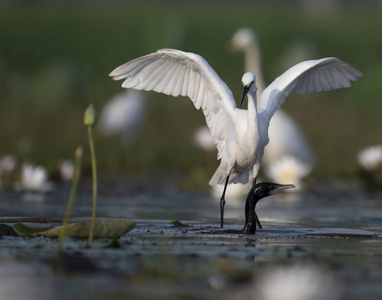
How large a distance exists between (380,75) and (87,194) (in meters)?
13.3

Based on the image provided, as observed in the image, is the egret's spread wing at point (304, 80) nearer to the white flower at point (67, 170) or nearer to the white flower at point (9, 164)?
the white flower at point (67, 170)

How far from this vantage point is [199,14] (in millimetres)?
33906

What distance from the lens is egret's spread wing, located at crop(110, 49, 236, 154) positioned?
7809 millimetres

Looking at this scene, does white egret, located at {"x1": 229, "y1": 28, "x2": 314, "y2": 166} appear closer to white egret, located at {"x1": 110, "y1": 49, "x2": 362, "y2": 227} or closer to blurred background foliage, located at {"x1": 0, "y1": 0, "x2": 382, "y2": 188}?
blurred background foliage, located at {"x1": 0, "y1": 0, "x2": 382, "y2": 188}

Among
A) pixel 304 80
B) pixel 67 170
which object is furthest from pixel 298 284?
pixel 67 170

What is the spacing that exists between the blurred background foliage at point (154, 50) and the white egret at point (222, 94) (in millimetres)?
3609

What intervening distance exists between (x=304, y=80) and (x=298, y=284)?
181 inches

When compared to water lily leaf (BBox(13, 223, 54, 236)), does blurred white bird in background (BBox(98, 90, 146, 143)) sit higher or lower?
higher

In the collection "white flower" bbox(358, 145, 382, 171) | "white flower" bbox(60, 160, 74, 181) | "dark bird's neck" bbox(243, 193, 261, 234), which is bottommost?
"dark bird's neck" bbox(243, 193, 261, 234)

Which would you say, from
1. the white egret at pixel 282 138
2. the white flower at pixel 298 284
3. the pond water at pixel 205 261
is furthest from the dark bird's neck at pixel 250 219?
the white egret at pixel 282 138

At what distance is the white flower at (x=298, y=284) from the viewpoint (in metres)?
3.99

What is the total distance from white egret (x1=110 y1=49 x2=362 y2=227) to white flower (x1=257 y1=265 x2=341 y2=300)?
117 inches

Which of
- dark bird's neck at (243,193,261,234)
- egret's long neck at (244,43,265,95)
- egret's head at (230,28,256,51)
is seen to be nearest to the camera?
dark bird's neck at (243,193,261,234)

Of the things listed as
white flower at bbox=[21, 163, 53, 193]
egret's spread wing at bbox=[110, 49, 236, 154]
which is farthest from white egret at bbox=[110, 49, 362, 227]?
white flower at bbox=[21, 163, 53, 193]
